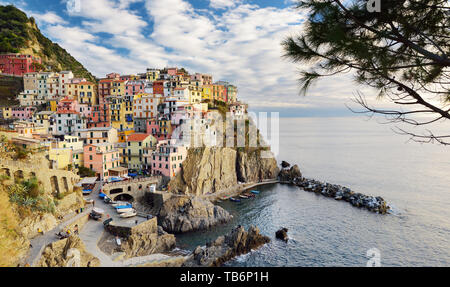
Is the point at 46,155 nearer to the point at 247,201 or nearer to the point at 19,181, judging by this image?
the point at 19,181

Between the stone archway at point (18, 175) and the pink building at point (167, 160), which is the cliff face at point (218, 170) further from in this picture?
the stone archway at point (18, 175)

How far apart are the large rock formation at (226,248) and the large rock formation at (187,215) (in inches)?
193

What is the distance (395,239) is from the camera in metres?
22.8

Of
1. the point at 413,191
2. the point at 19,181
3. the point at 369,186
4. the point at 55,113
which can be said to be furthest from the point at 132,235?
the point at 413,191

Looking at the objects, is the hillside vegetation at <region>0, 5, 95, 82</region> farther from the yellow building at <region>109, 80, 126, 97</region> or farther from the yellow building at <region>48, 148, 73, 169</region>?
the yellow building at <region>48, 148, 73, 169</region>

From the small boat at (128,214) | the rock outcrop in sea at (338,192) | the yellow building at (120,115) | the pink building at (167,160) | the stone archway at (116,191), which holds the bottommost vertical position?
the rock outcrop in sea at (338,192)

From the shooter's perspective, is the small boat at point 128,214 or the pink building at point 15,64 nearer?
the small boat at point 128,214

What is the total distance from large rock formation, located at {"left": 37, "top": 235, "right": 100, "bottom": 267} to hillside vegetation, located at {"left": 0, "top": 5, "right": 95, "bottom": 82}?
50691 mm

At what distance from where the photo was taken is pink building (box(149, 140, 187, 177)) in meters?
32.2

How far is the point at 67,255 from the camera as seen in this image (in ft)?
45.7

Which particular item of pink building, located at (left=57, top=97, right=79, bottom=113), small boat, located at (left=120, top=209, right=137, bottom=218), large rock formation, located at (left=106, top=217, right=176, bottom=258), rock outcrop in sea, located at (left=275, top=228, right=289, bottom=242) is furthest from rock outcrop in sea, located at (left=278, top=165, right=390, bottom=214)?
pink building, located at (left=57, top=97, right=79, bottom=113)

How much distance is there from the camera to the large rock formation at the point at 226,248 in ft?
58.6

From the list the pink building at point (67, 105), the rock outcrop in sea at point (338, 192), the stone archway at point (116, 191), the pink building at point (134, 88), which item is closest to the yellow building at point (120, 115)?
the pink building at point (67, 105)
